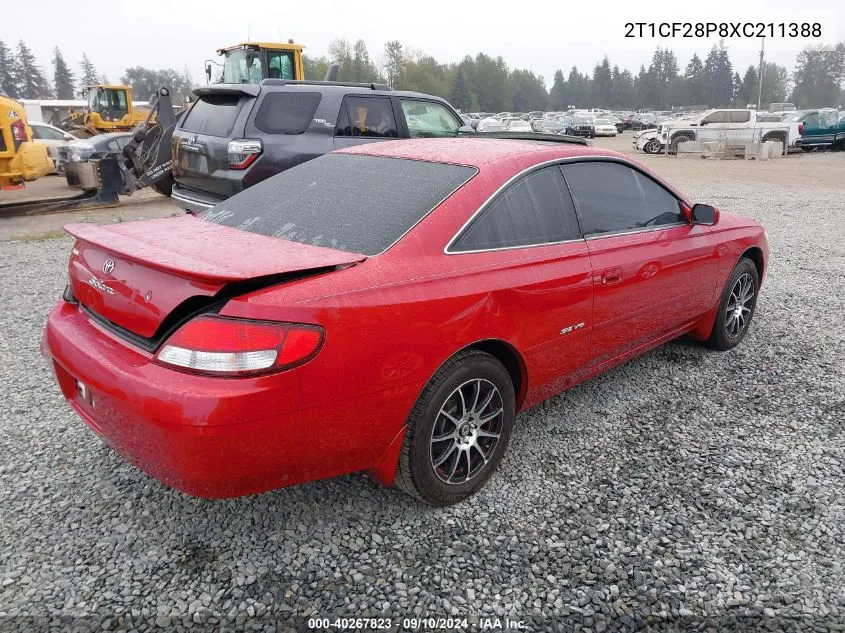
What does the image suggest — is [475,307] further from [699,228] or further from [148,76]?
[148,76]

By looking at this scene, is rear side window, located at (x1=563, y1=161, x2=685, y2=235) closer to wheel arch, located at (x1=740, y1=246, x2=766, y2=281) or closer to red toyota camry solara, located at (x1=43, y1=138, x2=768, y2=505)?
red toyota camry solara, located at (x1=43, y1=138, x2=768, y2=505)

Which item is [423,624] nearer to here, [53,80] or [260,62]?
[260,62]

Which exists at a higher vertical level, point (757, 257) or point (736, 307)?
point (757, 257)

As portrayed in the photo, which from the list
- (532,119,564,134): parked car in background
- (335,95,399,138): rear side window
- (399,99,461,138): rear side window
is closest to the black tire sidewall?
(335,95,399,138): rear side window

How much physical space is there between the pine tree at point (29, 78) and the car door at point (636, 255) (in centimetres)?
11801

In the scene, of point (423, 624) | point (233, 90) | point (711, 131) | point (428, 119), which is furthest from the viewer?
point (711, 131)

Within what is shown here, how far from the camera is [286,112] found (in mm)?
7352

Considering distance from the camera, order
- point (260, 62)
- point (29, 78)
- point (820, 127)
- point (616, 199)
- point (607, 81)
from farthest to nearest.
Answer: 1. point (607, 81)
2. point (29, 78)
3. point (820, 127)
4. point (260, 62)
5. point (616, 199)

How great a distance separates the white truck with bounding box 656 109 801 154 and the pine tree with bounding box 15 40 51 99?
10573 cm

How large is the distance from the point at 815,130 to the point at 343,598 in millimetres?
30791

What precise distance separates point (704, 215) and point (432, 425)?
7.98 ft

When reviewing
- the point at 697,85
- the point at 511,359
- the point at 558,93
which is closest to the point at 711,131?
the point at 511,359

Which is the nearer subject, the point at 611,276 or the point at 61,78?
the point at 611,276

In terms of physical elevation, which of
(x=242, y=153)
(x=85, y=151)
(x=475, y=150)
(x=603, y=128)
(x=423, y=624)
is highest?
(x=603, y=128)
